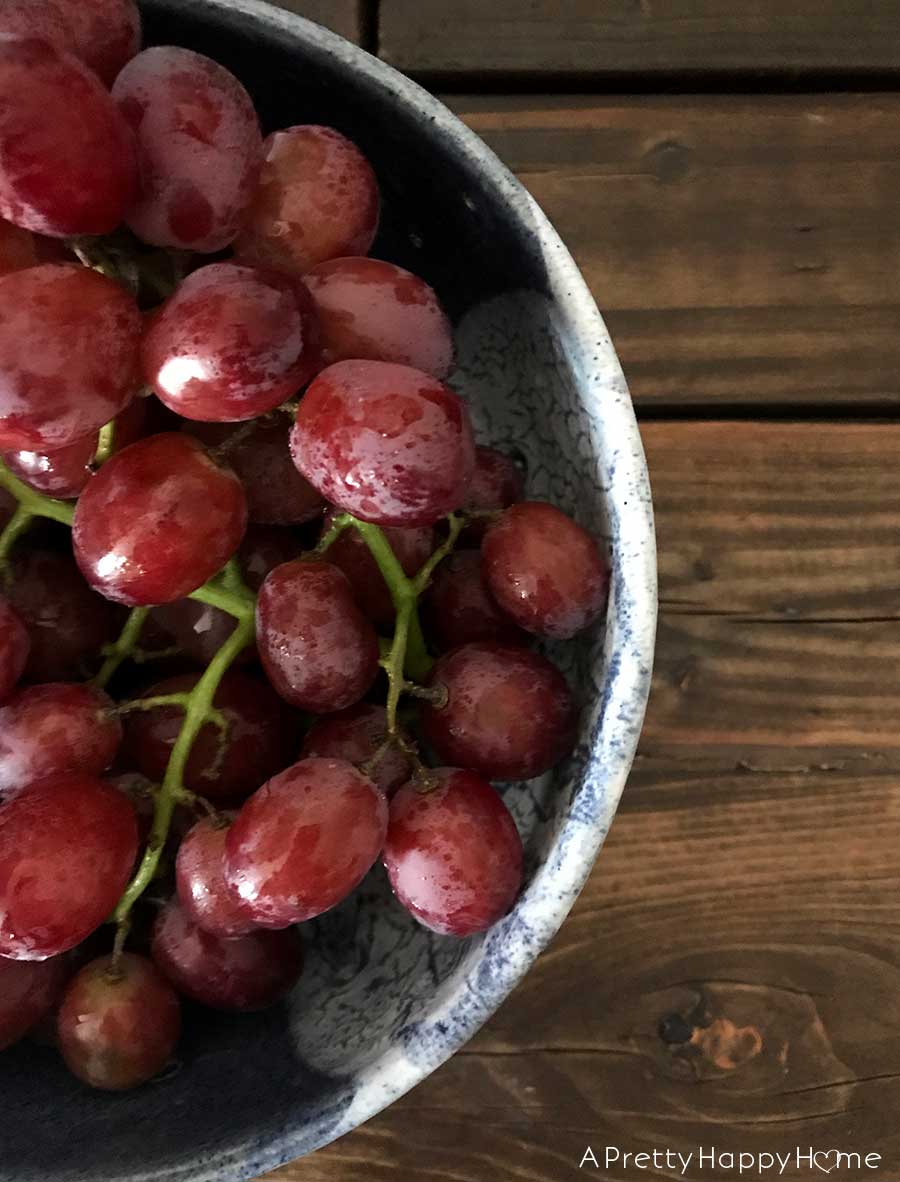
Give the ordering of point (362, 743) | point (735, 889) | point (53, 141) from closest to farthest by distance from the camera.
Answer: point (53, 141) → point (362, 743) → point (735, 889)

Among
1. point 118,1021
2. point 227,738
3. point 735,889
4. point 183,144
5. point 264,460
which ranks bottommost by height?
point 735,889

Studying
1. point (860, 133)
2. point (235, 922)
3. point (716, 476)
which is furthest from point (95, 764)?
point (860, 133)

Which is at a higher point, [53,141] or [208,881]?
[53,141]

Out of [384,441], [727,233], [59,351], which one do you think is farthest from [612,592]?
[727,233]

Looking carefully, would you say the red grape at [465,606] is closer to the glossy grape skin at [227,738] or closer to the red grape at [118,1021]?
the glossy grape skin at [227,738]

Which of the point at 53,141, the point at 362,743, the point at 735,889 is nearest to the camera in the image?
the point at 53,141

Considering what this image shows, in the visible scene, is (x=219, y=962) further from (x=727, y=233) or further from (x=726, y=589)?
(x=727, y=233)
